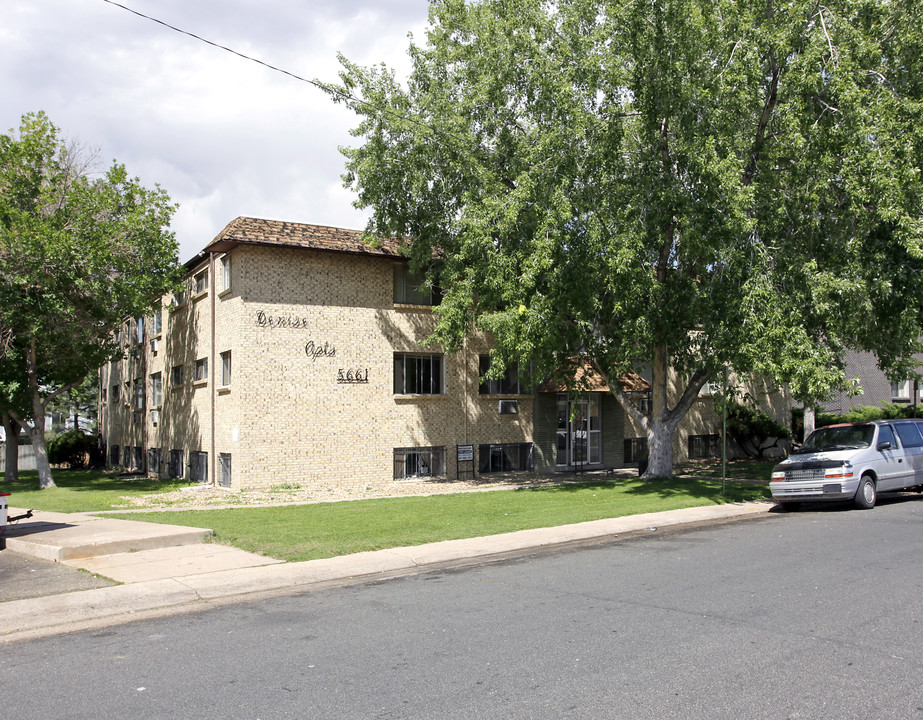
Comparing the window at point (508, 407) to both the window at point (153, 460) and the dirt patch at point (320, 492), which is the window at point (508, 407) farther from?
the window at point (153, 460)

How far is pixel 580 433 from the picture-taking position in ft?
88.6

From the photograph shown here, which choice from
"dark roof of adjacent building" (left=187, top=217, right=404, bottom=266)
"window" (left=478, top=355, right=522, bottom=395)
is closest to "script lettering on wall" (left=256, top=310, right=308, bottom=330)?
"dark roof of adjacent building" (left=187, top=217, right=404, bottom=266)

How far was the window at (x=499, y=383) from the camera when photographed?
81.8 feet

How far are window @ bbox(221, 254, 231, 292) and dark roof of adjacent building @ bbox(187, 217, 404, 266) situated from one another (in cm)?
41

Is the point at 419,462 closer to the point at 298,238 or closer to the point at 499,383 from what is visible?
the point at 499,383

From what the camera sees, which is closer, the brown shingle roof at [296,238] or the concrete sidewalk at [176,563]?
the concrete sidewalk at [176,563]

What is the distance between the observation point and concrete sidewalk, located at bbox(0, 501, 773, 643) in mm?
7984

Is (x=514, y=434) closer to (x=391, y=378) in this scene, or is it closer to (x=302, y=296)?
(x=391, y=378)

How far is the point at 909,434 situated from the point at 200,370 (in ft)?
65.5

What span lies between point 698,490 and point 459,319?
7171 mm

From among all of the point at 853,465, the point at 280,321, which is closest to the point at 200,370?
the point at 280,321

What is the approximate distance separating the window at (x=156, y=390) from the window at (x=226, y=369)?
25.3ft

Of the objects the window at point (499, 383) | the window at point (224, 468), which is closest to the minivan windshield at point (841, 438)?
the window at point (499, 383)

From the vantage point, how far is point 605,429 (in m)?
27.6
